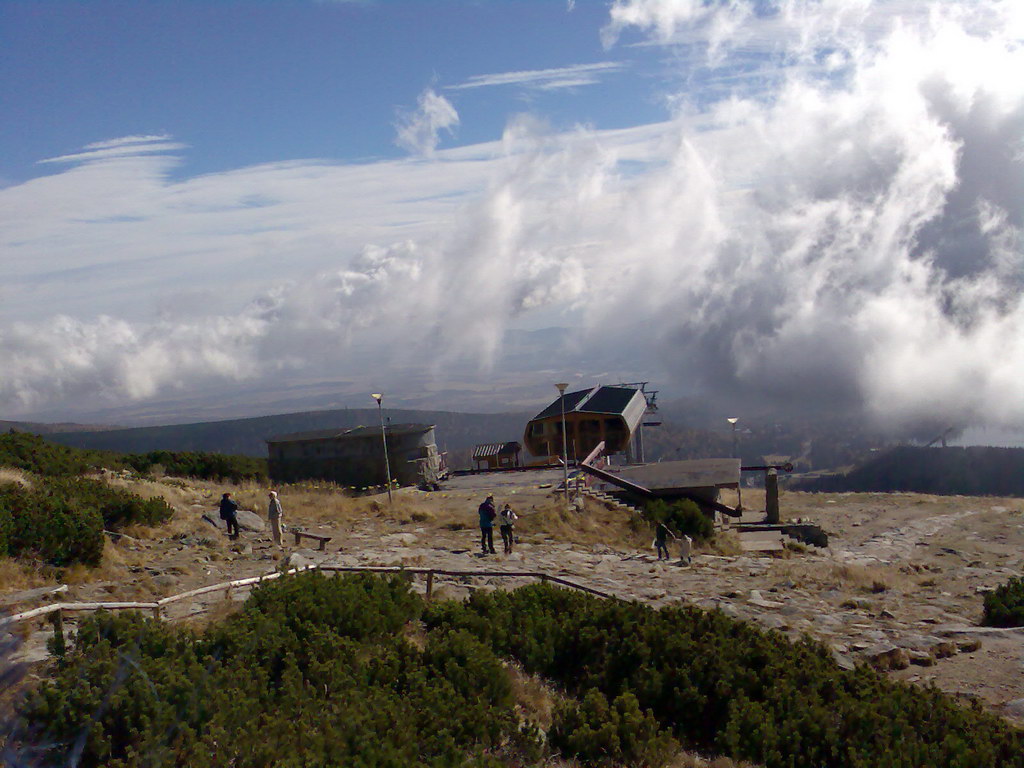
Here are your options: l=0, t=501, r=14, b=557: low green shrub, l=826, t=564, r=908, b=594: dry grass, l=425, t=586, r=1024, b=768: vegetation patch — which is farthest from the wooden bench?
l=826, t=564, r=908, b=594: dry grass

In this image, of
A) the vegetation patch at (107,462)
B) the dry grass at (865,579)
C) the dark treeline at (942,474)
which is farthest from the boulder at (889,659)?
the dark treeline at (942,474)

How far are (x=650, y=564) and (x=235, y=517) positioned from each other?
9.50 meters

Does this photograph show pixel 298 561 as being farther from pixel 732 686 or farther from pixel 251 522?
pixel 732 686

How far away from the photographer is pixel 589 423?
40375 millimetres

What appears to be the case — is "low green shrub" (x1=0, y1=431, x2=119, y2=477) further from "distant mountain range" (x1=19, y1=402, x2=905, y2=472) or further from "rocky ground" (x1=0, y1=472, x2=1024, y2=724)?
"distant mountain range" (x1=19, y1=402, x2=905, y2=472)

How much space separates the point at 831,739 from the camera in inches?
319

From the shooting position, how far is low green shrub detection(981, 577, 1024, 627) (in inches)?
525

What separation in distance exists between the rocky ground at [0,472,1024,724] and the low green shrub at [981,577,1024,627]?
35 centimetres

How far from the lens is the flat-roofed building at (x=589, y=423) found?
39.5 m

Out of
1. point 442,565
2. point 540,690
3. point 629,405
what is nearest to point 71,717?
point 540,690

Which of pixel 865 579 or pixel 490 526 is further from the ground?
pixel 490 526

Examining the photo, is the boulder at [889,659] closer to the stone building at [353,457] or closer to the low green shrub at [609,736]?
the low green shrub at [609,736]

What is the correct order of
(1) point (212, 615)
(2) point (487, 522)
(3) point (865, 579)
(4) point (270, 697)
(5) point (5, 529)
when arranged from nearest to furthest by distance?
(4) point (270, 697) → (1) point (212, 615) → (5) point (5, 529) → (3) point (865, 579) → (2) point (487, 522)

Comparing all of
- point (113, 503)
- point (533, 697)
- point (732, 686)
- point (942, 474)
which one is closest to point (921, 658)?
point (732, 686)
